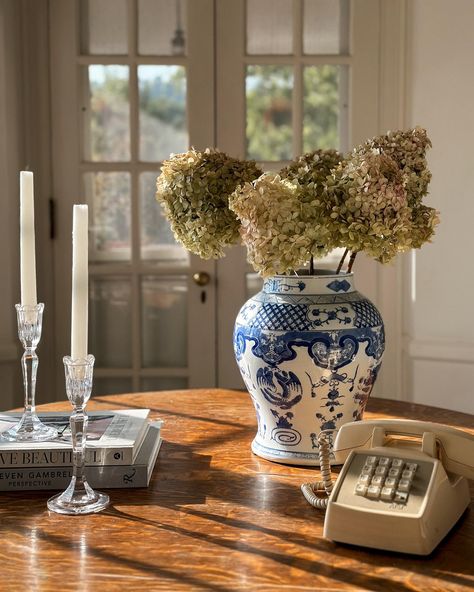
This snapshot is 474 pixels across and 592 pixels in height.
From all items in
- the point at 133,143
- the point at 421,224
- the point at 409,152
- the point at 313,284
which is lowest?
the point at 313,284

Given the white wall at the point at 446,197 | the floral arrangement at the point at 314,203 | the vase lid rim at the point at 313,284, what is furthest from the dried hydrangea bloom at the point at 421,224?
the white wall at the point at 446,197

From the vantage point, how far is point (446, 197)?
10.6 ft

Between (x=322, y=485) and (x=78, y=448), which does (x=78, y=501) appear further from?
(x=322, y=485)

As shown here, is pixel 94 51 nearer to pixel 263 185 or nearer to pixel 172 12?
pixel 172 12

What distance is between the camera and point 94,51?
3494 mm

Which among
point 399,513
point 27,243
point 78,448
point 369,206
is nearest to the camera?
point 399,513

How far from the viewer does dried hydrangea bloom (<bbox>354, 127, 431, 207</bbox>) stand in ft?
4.80

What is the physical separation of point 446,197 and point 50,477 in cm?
221

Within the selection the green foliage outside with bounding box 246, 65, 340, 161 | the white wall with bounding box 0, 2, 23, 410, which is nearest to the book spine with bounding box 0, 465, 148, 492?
the white wall with bounding box 0, 2, 23, 410

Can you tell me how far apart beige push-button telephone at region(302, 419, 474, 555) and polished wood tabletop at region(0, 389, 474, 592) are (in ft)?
0.08

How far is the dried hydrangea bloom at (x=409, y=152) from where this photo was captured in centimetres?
146

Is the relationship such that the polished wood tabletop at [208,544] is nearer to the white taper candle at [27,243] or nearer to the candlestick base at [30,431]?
the candlestick base at [30,431]

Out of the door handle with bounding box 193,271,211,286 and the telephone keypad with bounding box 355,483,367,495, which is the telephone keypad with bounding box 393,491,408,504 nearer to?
the telephone keypad with bounding box 355,483,367,495

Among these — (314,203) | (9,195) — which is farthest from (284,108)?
(314,203)
